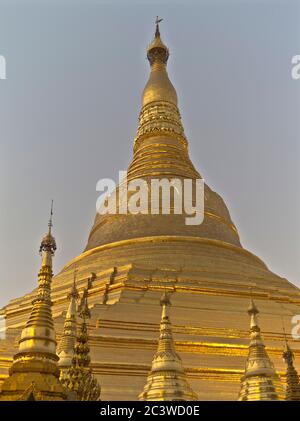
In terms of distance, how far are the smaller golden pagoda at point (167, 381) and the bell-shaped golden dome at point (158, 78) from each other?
615 inches

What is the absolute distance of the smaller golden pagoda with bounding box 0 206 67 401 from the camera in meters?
5.05

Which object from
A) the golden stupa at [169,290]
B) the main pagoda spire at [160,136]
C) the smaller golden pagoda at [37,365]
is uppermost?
the main pagoda spire at [160,136]

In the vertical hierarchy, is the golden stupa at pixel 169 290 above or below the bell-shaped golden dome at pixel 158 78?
below

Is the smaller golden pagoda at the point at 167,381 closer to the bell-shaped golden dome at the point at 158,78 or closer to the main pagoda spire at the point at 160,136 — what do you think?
the main pagoda spire at the point at 160,136

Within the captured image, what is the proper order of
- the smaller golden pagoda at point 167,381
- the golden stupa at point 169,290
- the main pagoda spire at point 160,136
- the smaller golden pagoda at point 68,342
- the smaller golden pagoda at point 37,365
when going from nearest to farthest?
the smaller golden pagoda at point 37,365 < the smaller golden pagoda at point 167,381 < the smaller golden pagoda at point 68,342 < the golden stupa at point 169,290 < the main pagoda spire at point 160,136

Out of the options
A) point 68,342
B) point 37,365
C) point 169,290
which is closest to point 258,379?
point 68,342

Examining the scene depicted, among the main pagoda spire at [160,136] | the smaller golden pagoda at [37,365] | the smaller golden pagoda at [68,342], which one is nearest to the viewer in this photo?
the smaller golden pagoda at [37,365]

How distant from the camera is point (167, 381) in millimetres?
7414

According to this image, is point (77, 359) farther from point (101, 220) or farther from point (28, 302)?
point (101, 220)

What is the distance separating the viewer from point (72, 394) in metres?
5.73

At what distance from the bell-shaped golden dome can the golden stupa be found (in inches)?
64.8

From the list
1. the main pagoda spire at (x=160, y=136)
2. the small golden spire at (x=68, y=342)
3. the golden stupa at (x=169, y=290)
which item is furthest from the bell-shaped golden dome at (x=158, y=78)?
the small golden spire at (x=68, y=342)

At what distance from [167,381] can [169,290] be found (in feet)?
20.0

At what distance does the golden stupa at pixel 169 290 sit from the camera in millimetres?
10602
